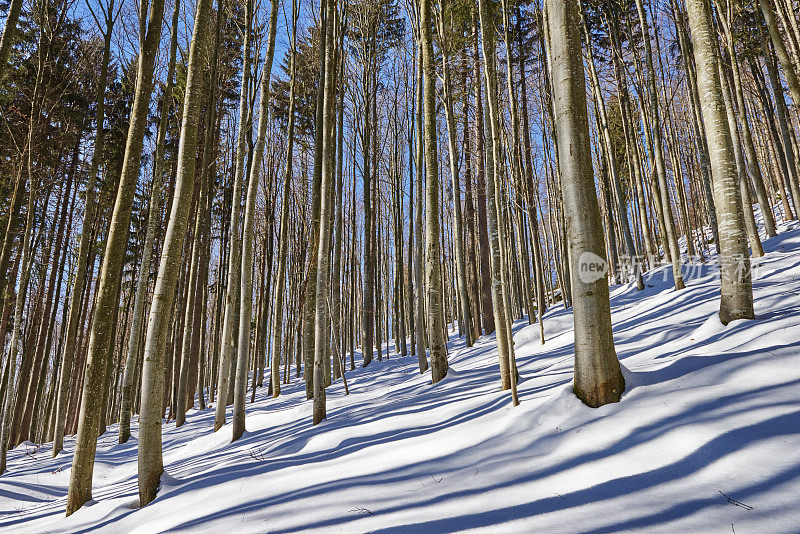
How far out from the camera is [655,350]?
4.97 meters

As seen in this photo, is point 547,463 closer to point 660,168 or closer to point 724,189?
point 724,189

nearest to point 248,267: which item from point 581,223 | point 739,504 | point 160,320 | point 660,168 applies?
point 160,320

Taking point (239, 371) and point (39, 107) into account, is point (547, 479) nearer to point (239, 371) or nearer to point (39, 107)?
point (239, 371)

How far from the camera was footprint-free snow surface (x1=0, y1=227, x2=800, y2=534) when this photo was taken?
6.15ft

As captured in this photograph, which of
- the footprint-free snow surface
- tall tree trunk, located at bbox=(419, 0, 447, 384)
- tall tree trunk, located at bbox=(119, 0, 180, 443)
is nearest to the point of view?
Result: the footprint-free snow surface

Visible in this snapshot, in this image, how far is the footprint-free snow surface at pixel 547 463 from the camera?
73.9 inches

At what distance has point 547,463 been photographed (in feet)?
8.20

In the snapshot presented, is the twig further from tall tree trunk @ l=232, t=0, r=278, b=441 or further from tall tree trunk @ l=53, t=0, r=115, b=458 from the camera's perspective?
tall tree trunk @ l=53, t=0, r=115, b=458

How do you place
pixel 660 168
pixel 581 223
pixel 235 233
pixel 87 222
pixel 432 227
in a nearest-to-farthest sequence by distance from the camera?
pixel 581 223 < pixel 432 227 < pixel 87 222 < pixel 235 233 < pixel 660 168

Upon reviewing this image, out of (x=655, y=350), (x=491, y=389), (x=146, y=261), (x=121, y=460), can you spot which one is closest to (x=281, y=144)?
(x=146, y=261)

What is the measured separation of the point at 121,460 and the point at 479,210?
1069 centimetres

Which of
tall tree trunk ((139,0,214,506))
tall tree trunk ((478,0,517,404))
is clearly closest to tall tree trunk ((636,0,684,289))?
tall tree trunk ((478,0,517,404))

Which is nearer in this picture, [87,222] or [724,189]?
[724,189]

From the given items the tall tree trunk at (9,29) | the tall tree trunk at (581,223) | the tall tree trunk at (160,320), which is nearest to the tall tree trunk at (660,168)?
the tall tree trunk at (581,223)
